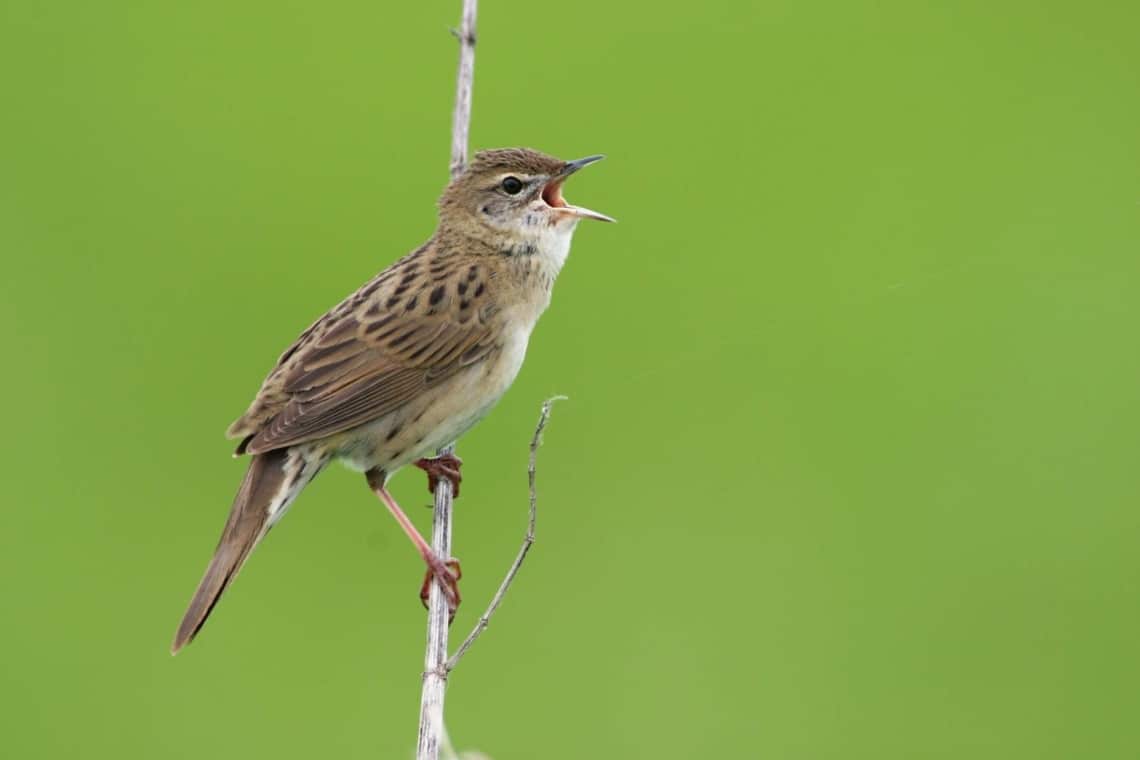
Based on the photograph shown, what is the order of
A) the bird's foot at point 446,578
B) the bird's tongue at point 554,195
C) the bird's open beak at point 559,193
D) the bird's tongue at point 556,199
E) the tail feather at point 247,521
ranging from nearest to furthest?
the tail feather at point 247,521 < the bird's foot at point 446,578 < the bird's open beak at point 559,193 < the bird's tongue at point 556,199 < the bird's tongue at point 554,195

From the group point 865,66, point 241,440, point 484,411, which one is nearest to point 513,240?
point 484,411

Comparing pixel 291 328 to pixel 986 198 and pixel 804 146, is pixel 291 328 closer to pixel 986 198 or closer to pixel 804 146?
pixel 804 146

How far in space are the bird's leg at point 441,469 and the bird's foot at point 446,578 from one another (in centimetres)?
43

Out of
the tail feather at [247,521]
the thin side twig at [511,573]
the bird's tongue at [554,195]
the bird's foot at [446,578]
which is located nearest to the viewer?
the thin side twig at [511,573]

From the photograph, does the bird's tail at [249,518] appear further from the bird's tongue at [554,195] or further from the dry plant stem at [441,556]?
the bird's tongue at [554,195]

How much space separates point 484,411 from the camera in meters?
6.06

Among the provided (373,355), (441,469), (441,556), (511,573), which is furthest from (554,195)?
(511,573)

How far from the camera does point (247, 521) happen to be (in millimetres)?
5500

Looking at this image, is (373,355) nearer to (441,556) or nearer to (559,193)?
(441,556)

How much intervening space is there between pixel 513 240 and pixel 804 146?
13.6ft

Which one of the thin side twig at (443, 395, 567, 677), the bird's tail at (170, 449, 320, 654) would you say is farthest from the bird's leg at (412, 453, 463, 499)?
the thin side twig at (443, 395, 567, 677)

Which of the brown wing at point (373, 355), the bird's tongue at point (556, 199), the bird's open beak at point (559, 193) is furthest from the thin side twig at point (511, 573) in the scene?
the bird's tongue at point (556, 199)

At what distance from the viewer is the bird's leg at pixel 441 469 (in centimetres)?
615

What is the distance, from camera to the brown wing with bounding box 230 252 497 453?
18.7 feet
